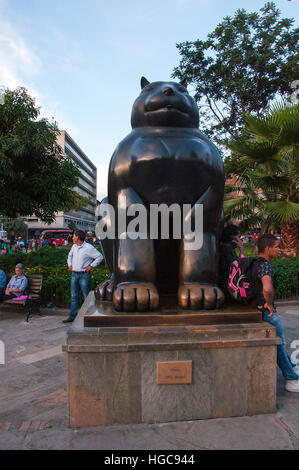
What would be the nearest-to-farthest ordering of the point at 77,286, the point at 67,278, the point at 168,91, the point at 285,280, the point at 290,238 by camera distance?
the point at 168,91, the point at 77,286, the point at 67,278, the point at 285,280, the point at 290,238

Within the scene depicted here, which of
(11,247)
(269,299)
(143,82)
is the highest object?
(143,82)

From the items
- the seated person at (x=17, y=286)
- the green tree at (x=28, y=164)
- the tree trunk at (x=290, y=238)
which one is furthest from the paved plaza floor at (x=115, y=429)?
the green tree at (x=28, y=164)

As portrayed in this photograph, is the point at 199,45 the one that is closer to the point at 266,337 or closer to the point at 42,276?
the point at 42,276

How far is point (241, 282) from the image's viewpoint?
2.46m

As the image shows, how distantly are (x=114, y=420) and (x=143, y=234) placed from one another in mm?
1224

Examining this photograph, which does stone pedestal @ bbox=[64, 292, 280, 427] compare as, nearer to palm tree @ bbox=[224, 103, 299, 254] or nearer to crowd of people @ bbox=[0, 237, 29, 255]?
palm tree @ bbox=[224, 103, 299, 254]

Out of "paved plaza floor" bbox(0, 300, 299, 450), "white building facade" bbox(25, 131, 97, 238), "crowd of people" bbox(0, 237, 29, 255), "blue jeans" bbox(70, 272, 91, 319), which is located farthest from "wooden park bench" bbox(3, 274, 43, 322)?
"white building facade" bbox(25, 131, 97, 238)

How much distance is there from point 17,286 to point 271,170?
621 centimetres

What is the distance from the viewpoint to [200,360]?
6.97 ft

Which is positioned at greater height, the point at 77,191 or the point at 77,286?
the point at 77,191

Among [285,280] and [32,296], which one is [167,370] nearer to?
[32,296]

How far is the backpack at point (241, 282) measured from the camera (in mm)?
2445

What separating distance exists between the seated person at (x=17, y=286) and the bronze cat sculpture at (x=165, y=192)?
3.95 meters

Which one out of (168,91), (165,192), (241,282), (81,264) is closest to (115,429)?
(241,282)
